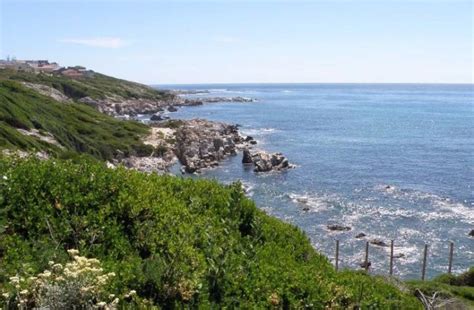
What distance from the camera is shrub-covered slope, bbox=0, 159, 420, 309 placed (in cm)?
660

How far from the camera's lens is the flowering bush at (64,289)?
520cm

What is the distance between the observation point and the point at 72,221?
751 centimetres

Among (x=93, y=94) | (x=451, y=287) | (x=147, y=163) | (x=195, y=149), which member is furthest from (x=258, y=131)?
(x=451, y=287)

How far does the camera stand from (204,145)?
7038 cm

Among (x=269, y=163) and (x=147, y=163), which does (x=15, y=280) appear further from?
(x=147, y=163)

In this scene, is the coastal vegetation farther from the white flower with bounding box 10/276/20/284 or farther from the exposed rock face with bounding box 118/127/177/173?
the exposed rock face with bounding box 118/127/177/173

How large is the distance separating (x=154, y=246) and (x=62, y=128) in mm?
55898

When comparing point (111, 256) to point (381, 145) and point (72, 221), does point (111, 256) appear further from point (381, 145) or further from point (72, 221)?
point (381, 145)

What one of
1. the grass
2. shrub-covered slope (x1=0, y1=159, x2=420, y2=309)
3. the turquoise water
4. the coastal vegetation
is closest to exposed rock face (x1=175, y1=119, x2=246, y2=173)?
the turquoise water

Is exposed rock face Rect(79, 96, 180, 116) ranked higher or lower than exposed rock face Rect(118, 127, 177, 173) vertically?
higher

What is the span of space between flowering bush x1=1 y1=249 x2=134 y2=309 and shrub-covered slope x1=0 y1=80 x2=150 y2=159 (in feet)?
116

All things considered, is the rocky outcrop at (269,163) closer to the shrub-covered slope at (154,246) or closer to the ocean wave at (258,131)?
the ocean wave at (258,131)

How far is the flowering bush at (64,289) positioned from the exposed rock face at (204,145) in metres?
55.4

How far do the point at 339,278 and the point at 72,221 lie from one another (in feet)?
14.8
